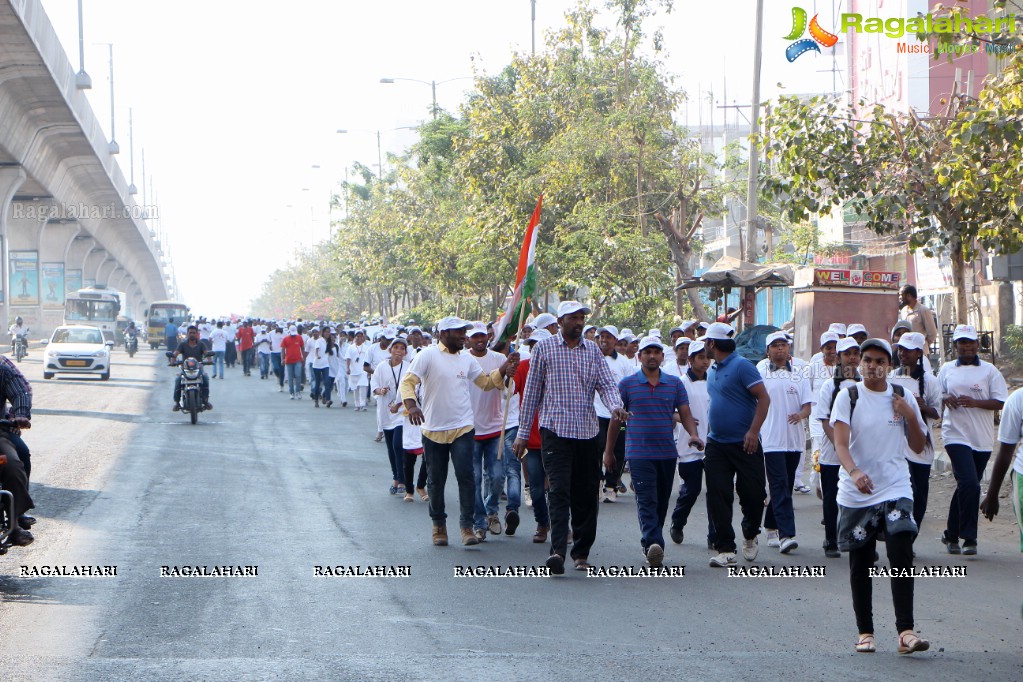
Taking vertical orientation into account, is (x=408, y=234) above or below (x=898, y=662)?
above

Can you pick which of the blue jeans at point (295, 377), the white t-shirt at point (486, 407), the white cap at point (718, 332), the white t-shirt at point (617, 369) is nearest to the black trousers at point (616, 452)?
the white t-shirt at point (617, 369)

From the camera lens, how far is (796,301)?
2633 centimetres

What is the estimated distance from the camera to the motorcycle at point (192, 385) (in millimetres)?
22812

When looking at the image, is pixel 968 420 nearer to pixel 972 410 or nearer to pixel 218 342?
pixel 972 410

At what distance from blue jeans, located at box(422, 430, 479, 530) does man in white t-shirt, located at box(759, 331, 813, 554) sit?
2389 millimetres

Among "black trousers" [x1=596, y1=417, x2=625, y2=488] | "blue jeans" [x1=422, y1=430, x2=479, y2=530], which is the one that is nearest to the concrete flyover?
"black trousers" [x1=596, y1=417, x2=625, y2=488]

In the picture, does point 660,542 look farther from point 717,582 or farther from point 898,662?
point 898,662

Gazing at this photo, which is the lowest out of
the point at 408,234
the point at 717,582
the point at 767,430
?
the point at 717,582

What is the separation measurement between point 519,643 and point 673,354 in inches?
320

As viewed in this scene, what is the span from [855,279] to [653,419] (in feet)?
54.9

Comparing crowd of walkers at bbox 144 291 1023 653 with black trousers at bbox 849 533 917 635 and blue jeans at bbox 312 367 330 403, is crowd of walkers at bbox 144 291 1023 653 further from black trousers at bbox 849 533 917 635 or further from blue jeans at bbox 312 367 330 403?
blue jeans at bbox 312 367 330 403

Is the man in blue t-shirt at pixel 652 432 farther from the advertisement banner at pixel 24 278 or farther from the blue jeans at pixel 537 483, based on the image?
the advertisement banner at pixel 24 278

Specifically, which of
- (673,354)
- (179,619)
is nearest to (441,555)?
(179,619)

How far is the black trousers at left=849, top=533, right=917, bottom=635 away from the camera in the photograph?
6.82 metres
